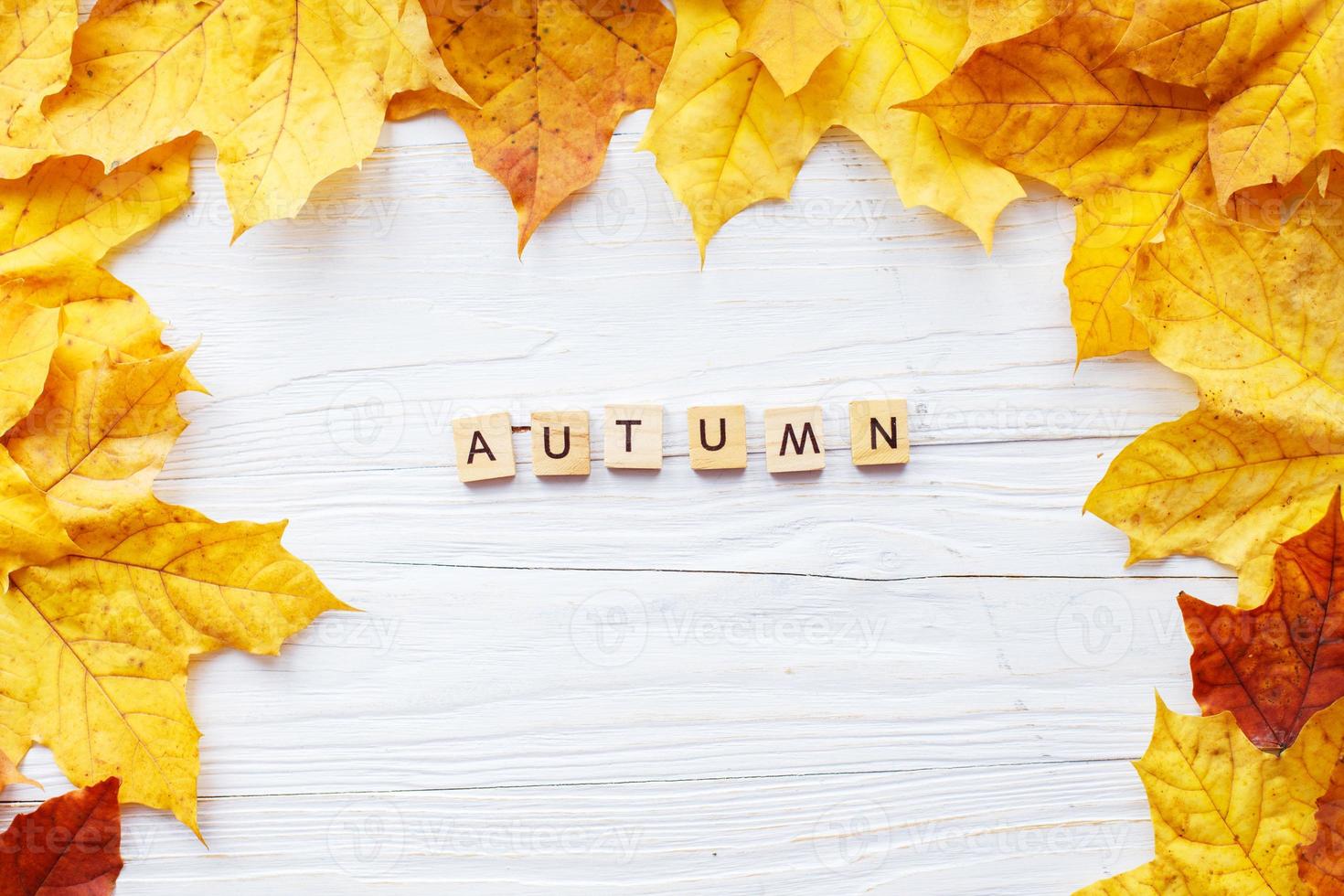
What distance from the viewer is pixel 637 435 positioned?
0.86 meters

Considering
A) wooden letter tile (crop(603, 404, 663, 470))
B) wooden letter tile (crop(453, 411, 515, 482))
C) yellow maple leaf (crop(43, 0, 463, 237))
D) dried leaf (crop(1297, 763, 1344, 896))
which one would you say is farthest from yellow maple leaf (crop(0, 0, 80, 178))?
dried leaf (crop(1297, 763, 1344, 896))

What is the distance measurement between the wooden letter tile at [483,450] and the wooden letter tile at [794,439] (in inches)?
10.0

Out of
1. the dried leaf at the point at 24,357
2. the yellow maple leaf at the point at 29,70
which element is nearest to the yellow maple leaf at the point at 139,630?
the dried leaf at the point at 24,357

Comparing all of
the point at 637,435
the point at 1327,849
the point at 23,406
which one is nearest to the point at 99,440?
the point at 23,406

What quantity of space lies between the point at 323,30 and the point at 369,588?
1.72 ft

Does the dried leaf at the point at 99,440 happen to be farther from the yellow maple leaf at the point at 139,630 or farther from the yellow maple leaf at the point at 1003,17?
the yellow maple leaf at the point at 1003,17

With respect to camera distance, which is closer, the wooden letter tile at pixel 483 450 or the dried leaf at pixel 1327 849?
the dried leaf at pixel 1327 849

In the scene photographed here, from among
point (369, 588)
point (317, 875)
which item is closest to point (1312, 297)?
point (369, 588)

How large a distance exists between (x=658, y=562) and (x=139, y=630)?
0.50 meters

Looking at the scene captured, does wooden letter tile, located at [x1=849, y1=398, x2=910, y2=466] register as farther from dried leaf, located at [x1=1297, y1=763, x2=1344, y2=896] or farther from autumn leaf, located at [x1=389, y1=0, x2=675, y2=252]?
dried leaf, located at [x1=1297, y1=763, x2=1344, y2=896]

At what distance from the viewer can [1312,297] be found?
0.78 m

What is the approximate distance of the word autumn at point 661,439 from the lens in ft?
2.80

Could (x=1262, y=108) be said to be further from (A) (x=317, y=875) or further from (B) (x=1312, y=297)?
(A) (x=317, y=875)

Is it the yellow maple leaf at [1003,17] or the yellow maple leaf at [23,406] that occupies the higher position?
the yellow maple leaf at [1003,17]
